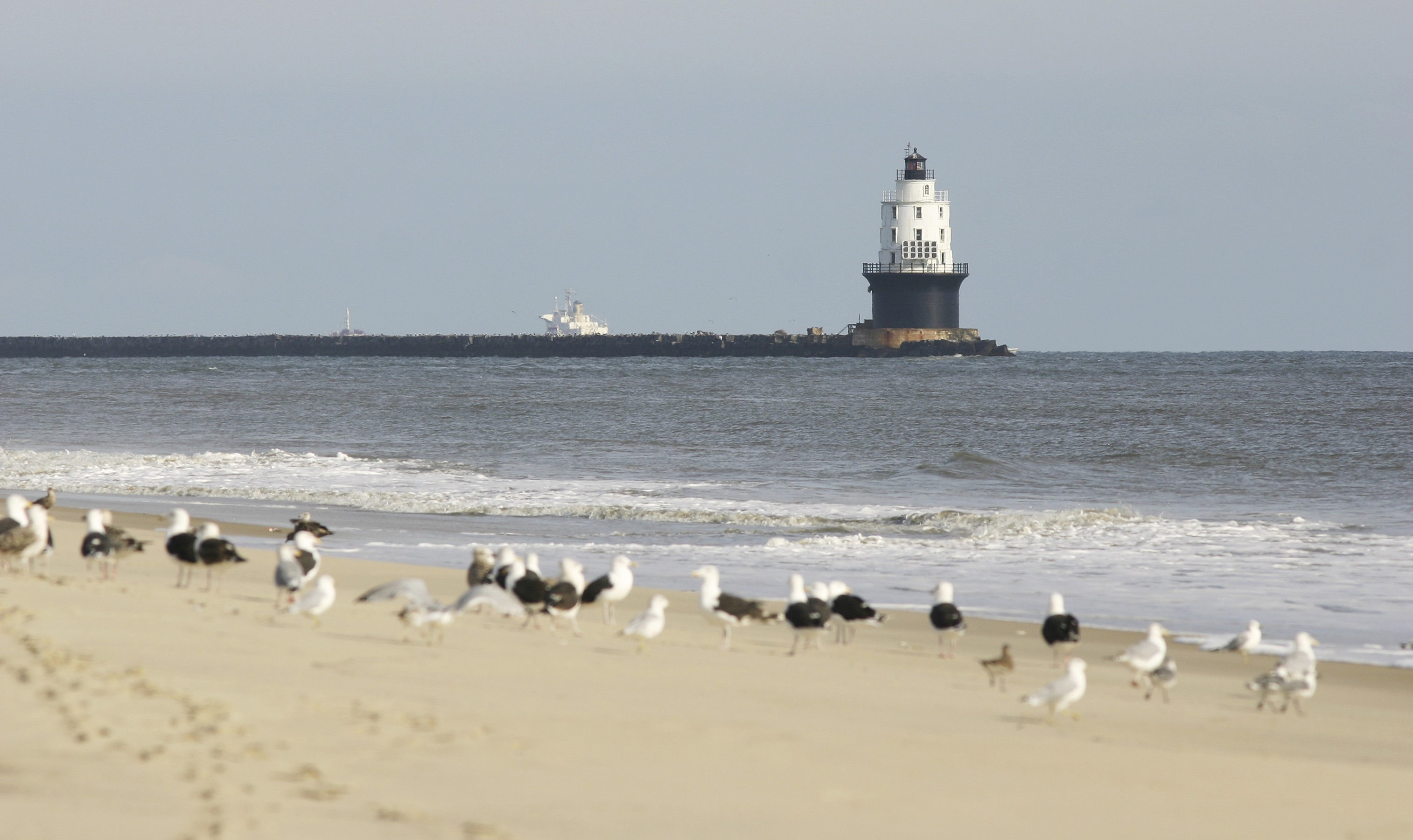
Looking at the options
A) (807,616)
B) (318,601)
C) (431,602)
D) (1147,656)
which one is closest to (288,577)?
(318,601)

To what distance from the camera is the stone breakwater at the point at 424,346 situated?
3969 inches

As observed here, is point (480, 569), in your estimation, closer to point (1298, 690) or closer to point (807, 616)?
point (807, 616)

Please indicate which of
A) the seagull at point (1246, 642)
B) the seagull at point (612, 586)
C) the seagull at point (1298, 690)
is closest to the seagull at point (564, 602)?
the seagull at point (612, 586)

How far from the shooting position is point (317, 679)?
243 inches

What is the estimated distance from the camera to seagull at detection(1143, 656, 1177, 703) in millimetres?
7305

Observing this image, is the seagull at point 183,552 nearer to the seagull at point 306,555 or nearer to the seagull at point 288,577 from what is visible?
the seagull at point 306,555

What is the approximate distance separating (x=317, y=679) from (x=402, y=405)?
1413 inches

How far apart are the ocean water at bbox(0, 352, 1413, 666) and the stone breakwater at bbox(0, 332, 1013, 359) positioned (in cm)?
5160

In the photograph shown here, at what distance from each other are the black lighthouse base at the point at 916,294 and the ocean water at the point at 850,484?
28.6m

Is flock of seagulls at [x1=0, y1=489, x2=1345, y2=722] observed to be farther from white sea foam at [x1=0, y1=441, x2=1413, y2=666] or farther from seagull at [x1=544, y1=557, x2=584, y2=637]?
white sea foam at [x1=0, y1=441, x2=1413, y2=666]

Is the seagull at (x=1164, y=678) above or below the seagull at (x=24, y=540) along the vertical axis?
below

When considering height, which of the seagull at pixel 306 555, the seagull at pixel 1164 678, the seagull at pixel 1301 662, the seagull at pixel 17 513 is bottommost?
the seagull at pixel 1164 678

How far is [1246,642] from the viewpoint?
8.42 m

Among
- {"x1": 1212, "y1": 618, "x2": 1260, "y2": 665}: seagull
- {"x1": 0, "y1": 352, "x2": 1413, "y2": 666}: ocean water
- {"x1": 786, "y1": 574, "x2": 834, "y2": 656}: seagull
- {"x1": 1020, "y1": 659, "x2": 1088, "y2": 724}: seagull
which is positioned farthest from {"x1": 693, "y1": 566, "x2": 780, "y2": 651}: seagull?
{"x1": 1212, "y1": 618, "x2": 1260, "y2": 665}: seagull
